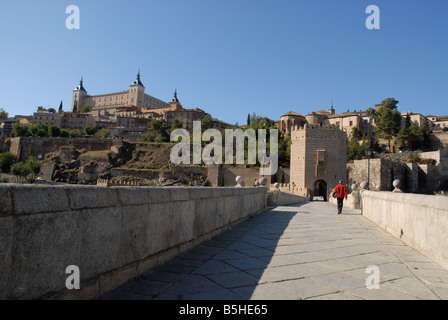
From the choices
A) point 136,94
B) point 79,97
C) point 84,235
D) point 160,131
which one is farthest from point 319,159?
point 79,97

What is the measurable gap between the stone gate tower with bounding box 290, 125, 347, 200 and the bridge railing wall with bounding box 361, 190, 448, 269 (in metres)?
28.3

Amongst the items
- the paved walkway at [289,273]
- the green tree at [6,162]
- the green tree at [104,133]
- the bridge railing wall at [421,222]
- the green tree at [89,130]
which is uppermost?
the green tree at [89,130]

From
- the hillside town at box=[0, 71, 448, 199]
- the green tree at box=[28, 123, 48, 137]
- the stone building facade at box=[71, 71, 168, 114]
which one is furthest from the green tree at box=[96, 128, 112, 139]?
the stone building facade at box=[71, 71, 168, 114]

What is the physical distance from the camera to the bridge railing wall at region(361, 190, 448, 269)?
3.82 metres

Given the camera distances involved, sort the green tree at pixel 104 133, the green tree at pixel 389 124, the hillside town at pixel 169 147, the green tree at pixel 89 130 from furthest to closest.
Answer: the green tree at pixel 89 130, the green tree at pixel 104 133, the green tree at pixel 389 124, the hillside town at pixel 169 147

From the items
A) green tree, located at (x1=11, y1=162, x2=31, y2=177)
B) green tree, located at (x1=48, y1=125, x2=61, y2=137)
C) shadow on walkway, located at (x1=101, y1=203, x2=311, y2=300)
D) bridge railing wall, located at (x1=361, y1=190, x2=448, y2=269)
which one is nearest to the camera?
shadow on walkway, located at (x1=101, y1=203, x2=311, y2=300)

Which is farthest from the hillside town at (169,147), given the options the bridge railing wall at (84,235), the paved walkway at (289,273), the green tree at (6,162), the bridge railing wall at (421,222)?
the bridge railing wall at (84,235)

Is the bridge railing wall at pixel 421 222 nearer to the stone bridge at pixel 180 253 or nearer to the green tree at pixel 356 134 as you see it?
the stone bridge at pixel 180 253

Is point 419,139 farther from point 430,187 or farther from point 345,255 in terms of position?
point 345,255

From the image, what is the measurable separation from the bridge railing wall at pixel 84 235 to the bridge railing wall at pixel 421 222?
3.18 meters

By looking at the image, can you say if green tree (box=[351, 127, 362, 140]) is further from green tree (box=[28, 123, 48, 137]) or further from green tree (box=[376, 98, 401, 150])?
green tree (box=[28, 123, 48, 137])

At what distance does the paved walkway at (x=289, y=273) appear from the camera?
269cm

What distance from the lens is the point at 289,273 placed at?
132 inches

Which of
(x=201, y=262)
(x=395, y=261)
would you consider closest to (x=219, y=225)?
(x=201, y=262)
